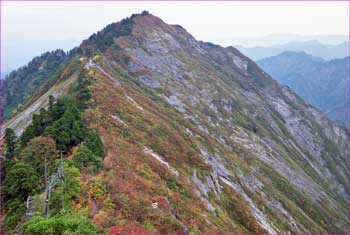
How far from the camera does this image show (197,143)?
174ft

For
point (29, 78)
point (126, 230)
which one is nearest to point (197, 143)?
point (126, 230)

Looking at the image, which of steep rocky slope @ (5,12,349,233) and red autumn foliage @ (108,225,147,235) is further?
steep rocky slope @ (5,12,349,233)

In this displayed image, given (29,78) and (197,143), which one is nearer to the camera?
(197,143)

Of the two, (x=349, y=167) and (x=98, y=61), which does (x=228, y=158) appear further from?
(x=349, y=167)

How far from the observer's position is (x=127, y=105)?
44.1 meters

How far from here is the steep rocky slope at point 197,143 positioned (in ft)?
82.3

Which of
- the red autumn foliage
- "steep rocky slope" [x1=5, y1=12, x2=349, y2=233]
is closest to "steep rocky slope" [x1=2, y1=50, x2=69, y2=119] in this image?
"steep rocky slope" [x1=5, y1=12, x2=349, y2=233]

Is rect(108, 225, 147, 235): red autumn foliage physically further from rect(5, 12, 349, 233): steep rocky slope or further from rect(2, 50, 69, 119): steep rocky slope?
rect(2, 50, 69, 119): steep rocky slope

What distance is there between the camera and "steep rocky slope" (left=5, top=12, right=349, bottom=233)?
2508cm

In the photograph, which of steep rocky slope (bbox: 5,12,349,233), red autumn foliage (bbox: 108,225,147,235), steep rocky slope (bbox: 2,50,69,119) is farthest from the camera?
steep rocky slope (bbox: 2,50,69,119)

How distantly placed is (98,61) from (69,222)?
177 ft

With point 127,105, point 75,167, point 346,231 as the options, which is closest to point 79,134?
point 75,167

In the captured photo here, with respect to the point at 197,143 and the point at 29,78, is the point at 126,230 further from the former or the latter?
the point at 29,78

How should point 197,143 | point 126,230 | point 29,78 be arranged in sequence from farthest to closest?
point 29,78 < point 197,143 < point 126,230
